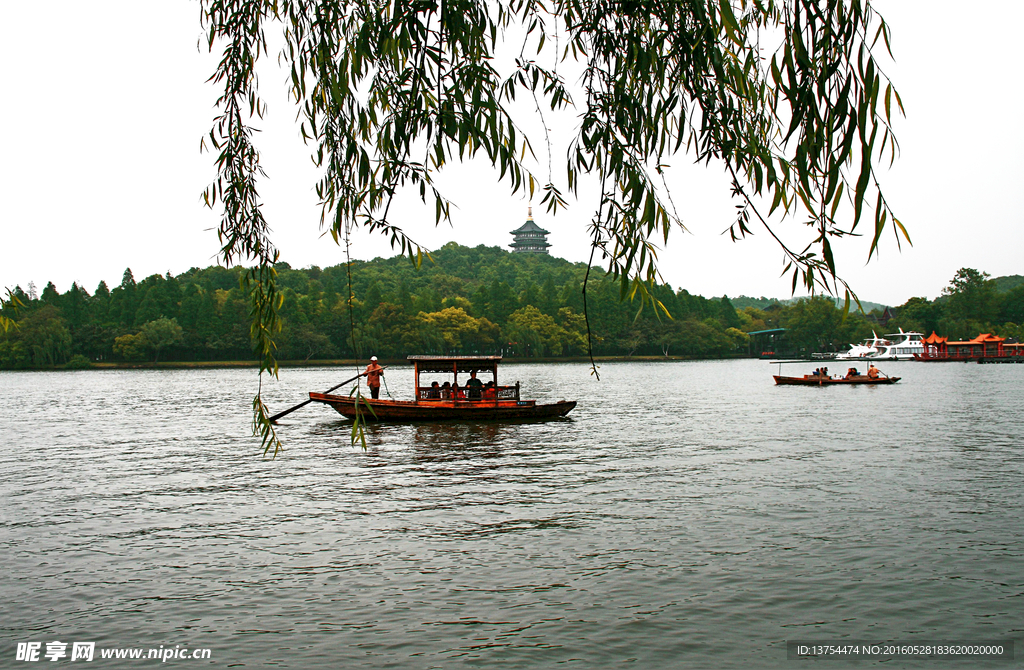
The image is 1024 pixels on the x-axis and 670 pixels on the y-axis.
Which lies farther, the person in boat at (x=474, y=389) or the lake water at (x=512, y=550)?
the person in boat at (x=474, y=389)

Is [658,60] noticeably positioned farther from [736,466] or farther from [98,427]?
[98,427]

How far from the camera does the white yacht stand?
456 ft

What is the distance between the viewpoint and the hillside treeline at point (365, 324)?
4857 inches

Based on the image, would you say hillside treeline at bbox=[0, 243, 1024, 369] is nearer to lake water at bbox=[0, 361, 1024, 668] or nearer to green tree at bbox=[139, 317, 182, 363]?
green tree at bbox=[139, 317, 182, 363]

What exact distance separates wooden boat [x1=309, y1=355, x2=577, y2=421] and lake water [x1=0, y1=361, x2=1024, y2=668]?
12.6ft

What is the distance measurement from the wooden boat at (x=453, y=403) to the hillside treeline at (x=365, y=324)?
78443mm

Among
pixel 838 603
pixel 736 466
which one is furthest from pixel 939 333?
pixel 838 603

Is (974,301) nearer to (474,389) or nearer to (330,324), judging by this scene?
(330,324)

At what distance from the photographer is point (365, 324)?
131 meters

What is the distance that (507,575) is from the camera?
1176 centimetres

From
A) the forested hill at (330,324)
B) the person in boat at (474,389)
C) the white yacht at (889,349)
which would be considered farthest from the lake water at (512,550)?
the white yacht at (889,349)

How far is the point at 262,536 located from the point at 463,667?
6751mm

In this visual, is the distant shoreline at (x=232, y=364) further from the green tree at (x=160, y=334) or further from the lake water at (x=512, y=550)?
the lake water at (x=512, y=550)

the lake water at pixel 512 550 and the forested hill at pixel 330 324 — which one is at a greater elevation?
the forested hill at pixel 330 324
